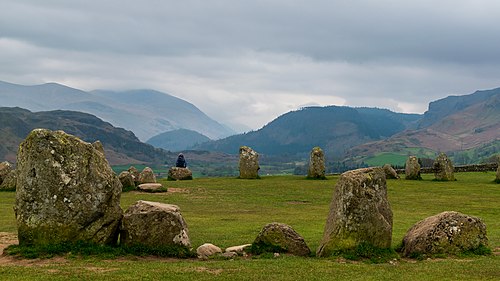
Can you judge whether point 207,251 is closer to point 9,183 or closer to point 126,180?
point 126,180

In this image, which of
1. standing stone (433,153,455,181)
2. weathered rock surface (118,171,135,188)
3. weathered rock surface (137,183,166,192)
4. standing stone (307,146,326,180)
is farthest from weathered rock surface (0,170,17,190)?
standing stone (433,153,455,181)

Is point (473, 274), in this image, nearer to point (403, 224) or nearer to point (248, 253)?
point (248, 253)

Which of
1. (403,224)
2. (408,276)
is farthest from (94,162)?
(403,224)

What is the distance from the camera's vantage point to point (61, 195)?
19031mm

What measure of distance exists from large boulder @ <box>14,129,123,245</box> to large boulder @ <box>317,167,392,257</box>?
823cm

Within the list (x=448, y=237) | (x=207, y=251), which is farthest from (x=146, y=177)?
(x=448, y=237)

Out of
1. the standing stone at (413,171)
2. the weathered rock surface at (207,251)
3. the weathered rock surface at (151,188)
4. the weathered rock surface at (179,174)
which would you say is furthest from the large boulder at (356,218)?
the weathered rock surface at (179,174)

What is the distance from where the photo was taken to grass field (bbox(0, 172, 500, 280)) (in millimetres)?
15539

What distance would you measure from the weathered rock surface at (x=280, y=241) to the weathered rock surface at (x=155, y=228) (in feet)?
9.43

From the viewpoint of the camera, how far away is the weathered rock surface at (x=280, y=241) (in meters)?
19.4

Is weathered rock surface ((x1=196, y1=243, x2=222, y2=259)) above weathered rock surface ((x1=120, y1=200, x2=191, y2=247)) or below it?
below

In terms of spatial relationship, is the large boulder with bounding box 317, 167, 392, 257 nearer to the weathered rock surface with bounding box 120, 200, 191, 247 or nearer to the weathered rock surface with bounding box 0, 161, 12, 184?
the weathered rock surface with bounding box 120, 200, 191, 247

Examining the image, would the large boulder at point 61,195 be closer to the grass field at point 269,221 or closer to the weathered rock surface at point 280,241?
the grass field at point 269,221

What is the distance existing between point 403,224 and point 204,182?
27.8m
